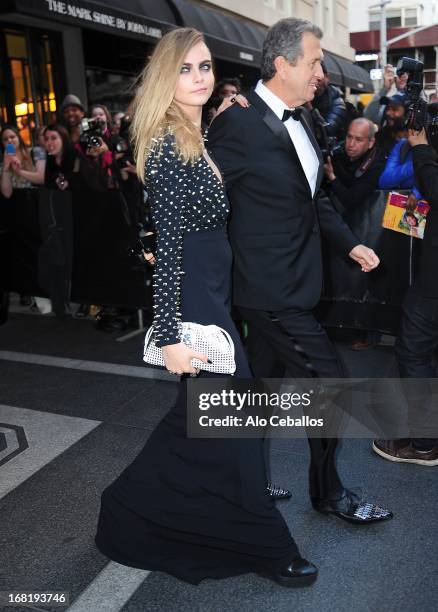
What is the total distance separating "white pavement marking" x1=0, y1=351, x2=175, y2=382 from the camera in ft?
16.3

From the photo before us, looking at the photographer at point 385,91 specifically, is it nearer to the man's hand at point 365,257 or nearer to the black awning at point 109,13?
the black awning at point 109,13

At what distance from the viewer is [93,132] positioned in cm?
626

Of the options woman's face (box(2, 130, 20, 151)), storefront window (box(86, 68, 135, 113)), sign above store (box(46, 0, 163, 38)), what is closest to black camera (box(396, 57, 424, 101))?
woman's face (box(2, 130, 20, 151))

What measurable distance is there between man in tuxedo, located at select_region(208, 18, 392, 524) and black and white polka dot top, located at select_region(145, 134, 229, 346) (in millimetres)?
495

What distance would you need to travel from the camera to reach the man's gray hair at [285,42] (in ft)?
8.84

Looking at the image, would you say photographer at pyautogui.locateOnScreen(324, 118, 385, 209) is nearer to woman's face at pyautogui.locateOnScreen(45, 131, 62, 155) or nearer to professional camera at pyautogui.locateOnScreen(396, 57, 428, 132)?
professional camera at pyautogui.locateOnScreen(396, 57, 428, 132)

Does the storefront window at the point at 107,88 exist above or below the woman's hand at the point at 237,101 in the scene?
above

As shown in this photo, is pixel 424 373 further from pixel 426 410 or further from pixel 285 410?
pixel 285 410

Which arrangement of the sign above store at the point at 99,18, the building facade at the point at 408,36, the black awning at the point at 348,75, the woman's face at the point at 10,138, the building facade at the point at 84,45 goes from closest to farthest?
1. the woman's face at the point at 10,138
2. the sign above store at the point at 99,18
3. the building facade at the point at 84,45
4. the black awning at the point at 348,75
5. the building facade at the point at 408,36

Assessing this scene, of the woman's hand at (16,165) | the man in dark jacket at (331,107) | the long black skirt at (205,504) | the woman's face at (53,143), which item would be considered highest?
the man in dark jacket at (331,107)

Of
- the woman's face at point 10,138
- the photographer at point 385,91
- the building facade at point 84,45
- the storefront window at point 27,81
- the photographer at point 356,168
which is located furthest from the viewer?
the storefront window at point 27,81

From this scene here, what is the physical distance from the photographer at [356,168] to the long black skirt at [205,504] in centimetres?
316

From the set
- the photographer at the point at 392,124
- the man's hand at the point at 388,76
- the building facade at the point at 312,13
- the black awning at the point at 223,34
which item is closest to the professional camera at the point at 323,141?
the photographer at the point at 392,124

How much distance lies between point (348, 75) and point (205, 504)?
77.6 feet
